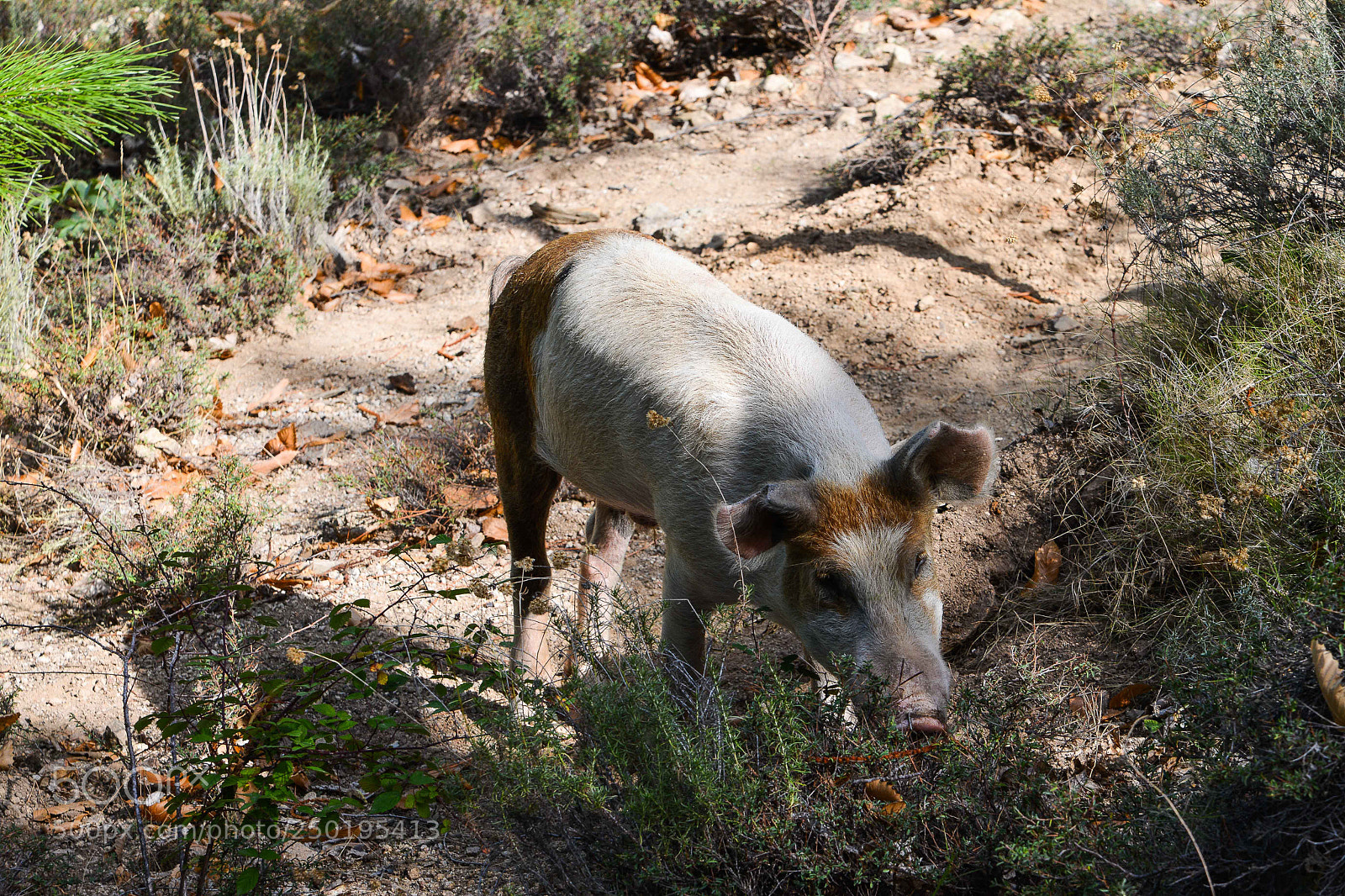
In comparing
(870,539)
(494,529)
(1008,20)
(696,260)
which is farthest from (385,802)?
(1008,20)

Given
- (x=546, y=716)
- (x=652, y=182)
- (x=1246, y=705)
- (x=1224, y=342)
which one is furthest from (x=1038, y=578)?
(x=652, y=182)

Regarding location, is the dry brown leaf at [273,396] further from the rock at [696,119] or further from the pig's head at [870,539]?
the rock at [696,119]

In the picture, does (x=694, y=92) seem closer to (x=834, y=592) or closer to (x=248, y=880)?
(x=834, y=592)

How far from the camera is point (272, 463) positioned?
223 inches

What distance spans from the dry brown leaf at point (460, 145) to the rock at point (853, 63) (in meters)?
3.56

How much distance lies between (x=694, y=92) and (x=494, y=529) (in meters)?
6.29

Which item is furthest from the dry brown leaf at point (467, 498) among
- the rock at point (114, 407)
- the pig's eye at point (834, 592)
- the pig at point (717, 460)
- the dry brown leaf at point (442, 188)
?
the dry brown leaf at point (442, 188)

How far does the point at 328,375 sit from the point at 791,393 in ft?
14.6

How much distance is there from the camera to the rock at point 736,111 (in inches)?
367

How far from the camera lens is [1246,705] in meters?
1.96

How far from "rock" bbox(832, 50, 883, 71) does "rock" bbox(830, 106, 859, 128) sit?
0.92 metres

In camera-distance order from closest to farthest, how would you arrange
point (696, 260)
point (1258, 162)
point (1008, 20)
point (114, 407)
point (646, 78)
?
point (1258, 162) → point (114, 407) → point (696, 260) → point (1008, 20) → point (646, 78)

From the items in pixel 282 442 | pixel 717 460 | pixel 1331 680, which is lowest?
pixel 282 442

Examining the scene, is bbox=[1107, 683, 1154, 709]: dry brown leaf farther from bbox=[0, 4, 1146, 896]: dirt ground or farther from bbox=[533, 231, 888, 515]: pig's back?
bbox=[533, 231, 888, 515]: pig's back
